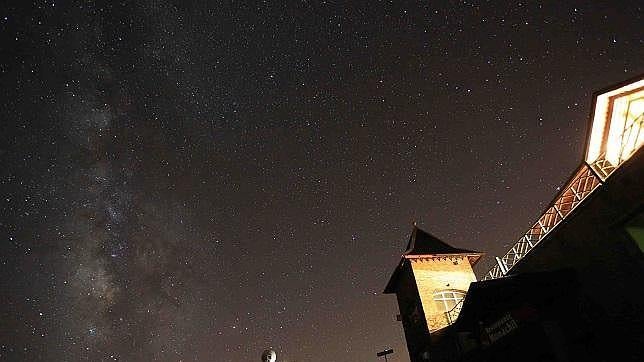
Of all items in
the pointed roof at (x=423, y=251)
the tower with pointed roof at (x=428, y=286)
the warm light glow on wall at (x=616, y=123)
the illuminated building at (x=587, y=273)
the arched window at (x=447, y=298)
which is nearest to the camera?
the illuminated building at (x=587, y=273)

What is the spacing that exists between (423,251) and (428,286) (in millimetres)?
2413

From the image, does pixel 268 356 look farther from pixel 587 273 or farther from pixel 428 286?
pixel 587 273

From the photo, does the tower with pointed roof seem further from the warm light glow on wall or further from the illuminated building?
the warm light glow on wall

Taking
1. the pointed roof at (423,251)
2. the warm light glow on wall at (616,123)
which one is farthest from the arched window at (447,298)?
the warm light glow on wall at (616,123)

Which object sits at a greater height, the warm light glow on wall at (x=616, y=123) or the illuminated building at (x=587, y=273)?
the warm light glow on wall at (x=616, y=123)

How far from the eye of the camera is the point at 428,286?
2202cm

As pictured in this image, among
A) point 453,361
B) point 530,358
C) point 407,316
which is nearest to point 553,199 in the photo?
point 530,358

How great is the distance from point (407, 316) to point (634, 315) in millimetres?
14955

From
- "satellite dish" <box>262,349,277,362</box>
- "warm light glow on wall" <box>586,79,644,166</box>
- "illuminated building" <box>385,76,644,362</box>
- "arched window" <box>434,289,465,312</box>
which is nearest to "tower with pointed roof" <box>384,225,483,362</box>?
"arched window" <box>434,289,465,312</box>

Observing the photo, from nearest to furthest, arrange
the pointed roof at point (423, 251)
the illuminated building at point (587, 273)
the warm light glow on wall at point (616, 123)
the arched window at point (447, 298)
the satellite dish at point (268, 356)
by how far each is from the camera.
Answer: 1. the illuminated building at point (587, 273)
2. the warm light glow on wall at point (616, 123)
3. the satellite dish at point (268, 356)
4. the arched window at point (447, 298)
5. the pointed roof at point (423, 251)

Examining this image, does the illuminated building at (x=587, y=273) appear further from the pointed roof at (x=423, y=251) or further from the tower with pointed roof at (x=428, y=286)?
the pointed roof at (x=423, y=251)

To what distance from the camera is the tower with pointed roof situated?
835 inches

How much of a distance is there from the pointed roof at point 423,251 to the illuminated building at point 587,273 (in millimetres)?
8056

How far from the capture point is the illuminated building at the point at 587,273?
10172mm
